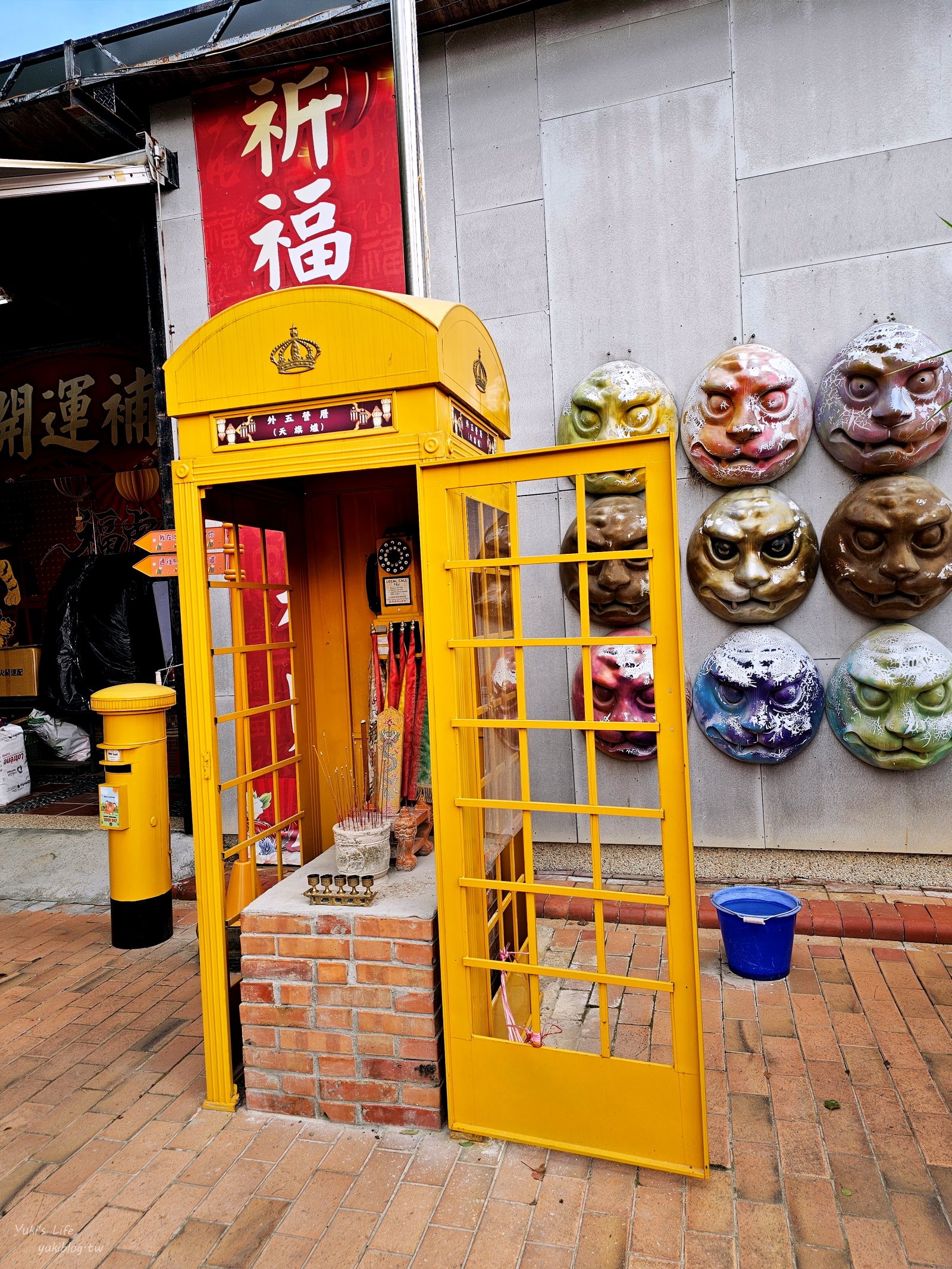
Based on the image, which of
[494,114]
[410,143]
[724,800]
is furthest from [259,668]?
[494,114]

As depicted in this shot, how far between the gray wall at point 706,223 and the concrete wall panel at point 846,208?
10 millimetres

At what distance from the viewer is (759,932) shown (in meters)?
3.67

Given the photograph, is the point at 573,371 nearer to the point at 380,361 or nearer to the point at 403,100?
the point at 403,100

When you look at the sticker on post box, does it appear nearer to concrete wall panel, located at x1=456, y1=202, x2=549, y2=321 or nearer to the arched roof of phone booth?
the arched roof of phone booth

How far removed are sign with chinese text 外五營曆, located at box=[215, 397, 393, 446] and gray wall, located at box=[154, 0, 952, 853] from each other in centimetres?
239

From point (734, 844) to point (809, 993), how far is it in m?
1.21

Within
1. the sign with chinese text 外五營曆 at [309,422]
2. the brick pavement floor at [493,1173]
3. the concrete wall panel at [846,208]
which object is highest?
the concrete wall panel at [846,208]

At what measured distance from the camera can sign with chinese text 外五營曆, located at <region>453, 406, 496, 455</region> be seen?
2.84 metres

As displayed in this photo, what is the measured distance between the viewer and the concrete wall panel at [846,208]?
4332 millimetres

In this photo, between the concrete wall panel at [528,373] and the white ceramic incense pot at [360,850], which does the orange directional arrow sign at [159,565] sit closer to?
the concrete wall panel at [528,373]

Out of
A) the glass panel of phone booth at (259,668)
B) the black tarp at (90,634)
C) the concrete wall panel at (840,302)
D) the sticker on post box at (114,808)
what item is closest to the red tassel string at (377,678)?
the glass panel of phone booth at (259,668)

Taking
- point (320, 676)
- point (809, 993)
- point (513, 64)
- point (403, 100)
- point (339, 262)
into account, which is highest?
point (513, 64)

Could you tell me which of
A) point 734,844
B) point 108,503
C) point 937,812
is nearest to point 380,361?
point 734,844

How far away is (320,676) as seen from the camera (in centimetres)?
365
